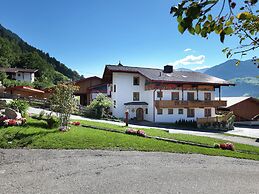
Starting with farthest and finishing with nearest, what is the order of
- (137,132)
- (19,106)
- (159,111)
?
(159,111) → (19,106) → (137,132)

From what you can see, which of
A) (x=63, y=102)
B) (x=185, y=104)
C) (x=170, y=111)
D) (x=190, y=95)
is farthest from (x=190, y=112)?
(x=63, y=102)

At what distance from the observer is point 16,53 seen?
315ft

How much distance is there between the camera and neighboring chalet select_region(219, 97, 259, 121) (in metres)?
46.4

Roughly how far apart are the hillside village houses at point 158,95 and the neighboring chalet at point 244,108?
26.7 ft

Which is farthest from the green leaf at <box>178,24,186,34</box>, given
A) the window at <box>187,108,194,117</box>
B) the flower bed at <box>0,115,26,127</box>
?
the window at <box>187,108,194,117</box>

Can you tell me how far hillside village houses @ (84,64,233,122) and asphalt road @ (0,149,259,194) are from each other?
22652 mm

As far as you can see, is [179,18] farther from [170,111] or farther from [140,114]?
[140,114]

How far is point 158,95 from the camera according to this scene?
3641 centimetres

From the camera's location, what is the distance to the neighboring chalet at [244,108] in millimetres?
46375

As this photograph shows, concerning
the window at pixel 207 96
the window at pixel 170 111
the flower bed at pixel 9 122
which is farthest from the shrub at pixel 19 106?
the window at pixel 207 96

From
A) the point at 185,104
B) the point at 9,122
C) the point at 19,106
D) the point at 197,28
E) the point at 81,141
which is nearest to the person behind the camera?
the point at 197,28

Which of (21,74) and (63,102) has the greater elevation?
(21,74)

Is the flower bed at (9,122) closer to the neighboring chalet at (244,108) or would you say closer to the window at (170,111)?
the window at (170,111)

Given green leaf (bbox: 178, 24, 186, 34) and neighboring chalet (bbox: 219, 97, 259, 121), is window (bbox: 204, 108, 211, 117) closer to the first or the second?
neighboring chalet (bbox: 219, 97, 259, 121)
